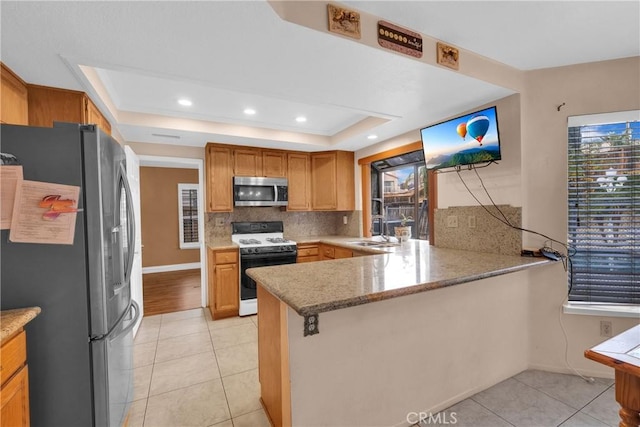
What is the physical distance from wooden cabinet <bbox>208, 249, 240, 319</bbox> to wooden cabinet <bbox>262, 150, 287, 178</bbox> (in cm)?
124

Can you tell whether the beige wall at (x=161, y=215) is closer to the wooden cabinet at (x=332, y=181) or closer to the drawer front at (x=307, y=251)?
the wooden cabinet at (x=332, y=181)

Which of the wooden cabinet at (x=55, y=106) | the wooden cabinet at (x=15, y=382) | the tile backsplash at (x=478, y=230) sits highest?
the wooden cabinet at (x=55, y=106)

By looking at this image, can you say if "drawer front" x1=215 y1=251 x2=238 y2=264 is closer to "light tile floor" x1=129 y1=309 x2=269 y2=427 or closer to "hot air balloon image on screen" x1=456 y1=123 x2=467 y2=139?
"light tile floor" x1=129 y1=309 x2=269 y2=427

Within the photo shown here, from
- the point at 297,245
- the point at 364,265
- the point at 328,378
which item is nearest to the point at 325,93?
the point at 364,265

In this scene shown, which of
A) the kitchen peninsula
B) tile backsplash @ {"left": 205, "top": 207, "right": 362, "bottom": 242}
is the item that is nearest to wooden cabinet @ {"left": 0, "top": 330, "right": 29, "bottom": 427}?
the kitchen peninsula

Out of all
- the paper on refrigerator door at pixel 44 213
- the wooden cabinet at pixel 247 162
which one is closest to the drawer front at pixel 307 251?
the wooden cabinet at pixel 247 162

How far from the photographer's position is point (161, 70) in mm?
1733

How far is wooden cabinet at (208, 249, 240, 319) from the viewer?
338 centimetres

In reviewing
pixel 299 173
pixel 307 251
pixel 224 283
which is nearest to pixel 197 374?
pixel 224 283

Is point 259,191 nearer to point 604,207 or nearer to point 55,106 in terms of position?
point 55,106

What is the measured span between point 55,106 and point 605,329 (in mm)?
4333

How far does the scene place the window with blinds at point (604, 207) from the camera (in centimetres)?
204

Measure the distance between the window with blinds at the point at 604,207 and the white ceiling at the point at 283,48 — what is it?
0.54m

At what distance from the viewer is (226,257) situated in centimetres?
343
